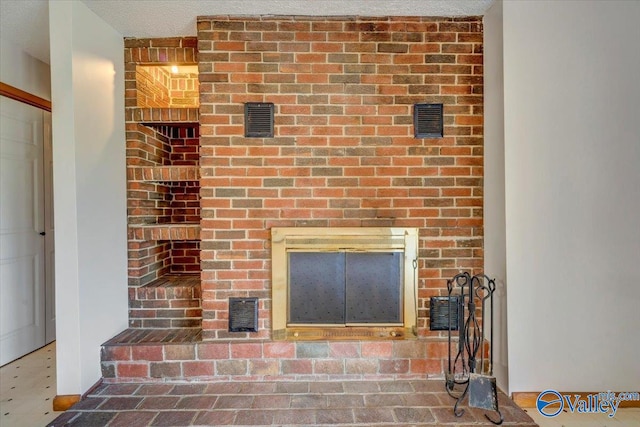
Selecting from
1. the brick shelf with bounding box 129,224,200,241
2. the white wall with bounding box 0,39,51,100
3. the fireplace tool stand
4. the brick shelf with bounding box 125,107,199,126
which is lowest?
the fireplace tool stand

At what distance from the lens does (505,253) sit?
188cm

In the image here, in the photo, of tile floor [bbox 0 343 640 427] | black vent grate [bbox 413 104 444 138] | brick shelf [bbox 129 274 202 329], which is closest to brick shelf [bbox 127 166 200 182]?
brick shelf [bbox 129 274 202 329]

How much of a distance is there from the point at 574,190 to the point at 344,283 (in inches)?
57.4

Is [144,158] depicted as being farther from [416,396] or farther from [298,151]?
[416,396]

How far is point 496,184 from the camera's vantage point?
1976 millimetres

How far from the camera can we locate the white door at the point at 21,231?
7.83 feet

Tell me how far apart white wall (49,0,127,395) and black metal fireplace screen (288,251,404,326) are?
3.92ft

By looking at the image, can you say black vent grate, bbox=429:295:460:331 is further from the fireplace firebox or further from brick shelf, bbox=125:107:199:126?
brick shelf, bbox=125:107:199:126

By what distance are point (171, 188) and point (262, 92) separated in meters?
1.18

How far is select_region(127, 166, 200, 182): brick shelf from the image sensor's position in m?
2.29

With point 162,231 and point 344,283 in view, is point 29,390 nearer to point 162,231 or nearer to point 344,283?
point 162,231

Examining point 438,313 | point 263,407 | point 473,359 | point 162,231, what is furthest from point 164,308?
point 473,359

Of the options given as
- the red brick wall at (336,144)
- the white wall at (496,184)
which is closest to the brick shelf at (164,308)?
the red brick wall at (336,144)

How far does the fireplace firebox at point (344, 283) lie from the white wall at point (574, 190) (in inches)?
25.5
